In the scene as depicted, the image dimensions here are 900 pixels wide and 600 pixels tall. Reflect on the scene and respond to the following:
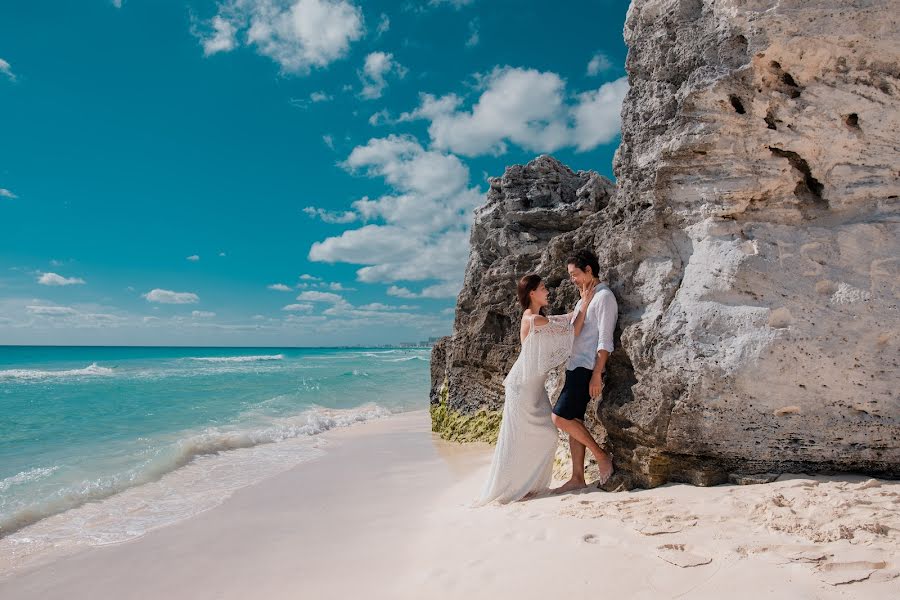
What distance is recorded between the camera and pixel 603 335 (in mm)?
5078

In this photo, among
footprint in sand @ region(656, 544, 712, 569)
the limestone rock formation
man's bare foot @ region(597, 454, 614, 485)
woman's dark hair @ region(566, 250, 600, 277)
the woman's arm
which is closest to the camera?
footprint in sand @ region(656, 544, 712, 569)

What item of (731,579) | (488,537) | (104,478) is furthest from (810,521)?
(104,478)

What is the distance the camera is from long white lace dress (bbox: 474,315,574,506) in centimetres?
523

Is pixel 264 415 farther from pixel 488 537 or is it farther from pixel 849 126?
pixel 849 126

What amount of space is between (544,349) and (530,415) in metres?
0.69

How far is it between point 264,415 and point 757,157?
14.8 metres

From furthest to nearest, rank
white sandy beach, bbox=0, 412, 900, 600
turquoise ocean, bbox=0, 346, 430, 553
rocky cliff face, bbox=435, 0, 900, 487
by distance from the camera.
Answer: turquoise ocean, bbox=0, 346, 430, 553
rocky cliff face, bbox=435, 0, 900, 487
white sandy beach, bbox=0, 412, 900, 600

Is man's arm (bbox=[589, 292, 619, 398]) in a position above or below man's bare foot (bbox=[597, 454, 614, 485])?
above

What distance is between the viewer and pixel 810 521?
11.3 feet

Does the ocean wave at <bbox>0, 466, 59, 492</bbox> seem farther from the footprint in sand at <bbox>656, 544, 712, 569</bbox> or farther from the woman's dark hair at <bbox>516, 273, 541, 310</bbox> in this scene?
the footprint in sand at <bbox>656, 544, 712, 569</bbox>

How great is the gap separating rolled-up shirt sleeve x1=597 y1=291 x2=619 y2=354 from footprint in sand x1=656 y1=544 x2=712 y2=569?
1983mm

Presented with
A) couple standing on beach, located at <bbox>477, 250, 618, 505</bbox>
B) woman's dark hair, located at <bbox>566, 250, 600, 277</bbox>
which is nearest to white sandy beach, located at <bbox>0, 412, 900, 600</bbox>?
couple standing on beach, located at <bbox>477, 250, 618, 505</bbox>

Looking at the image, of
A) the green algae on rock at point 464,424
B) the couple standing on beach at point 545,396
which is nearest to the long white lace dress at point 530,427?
the couple standing on beach at point 545,396

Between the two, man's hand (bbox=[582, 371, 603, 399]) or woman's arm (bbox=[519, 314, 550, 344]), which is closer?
man's hand (bbox=[582, 371, 603, 399])
